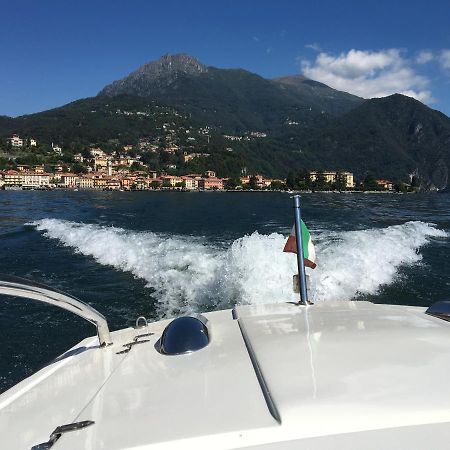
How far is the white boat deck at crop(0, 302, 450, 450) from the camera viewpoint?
140cm

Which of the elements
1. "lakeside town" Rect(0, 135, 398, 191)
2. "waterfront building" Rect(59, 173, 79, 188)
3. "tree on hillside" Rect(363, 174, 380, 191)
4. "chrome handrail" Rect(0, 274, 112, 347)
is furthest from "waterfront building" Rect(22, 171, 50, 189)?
"chrome handrail" Rect(0, 274, 112, 347)

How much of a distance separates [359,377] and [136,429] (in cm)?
86

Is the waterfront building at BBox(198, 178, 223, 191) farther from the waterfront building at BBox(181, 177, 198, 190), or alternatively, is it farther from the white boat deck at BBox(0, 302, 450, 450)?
the white boat deck at BBox(0, 302, 450, 450)

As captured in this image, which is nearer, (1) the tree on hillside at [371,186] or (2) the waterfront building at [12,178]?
(2) the waterfront building at [12,178]

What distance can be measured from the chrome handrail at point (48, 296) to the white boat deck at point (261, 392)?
0.14 metres

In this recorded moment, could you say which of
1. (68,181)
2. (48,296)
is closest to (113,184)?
(68,181)

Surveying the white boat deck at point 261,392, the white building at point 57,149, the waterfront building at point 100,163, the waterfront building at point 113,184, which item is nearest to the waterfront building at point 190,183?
the waterfront building at point 113,184

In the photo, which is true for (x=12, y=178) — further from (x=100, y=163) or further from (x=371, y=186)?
(x=371, y=186)

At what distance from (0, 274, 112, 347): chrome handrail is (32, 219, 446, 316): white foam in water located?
4006 millimetres

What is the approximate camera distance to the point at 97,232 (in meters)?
14.0

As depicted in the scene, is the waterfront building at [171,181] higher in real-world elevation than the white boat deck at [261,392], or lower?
lower

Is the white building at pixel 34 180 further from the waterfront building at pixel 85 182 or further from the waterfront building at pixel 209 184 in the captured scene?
the waterfront building at pixel 209 184

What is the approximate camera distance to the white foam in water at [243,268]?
7414 millimetres

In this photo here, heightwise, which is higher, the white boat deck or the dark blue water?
the white boat deck
